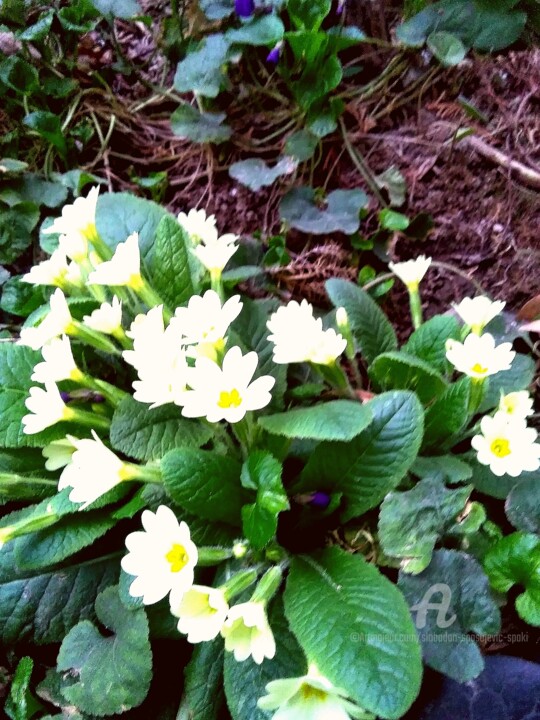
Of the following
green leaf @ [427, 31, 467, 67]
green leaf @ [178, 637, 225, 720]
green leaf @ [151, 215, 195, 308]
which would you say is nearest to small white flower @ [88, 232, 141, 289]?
green leaf @ [151, 215, 195, 308]

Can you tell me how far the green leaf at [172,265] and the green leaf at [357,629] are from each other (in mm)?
598

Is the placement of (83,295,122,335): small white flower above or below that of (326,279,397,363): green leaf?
above

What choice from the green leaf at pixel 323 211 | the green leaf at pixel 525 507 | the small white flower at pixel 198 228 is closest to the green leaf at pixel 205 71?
the green leaf at pixel 323 211

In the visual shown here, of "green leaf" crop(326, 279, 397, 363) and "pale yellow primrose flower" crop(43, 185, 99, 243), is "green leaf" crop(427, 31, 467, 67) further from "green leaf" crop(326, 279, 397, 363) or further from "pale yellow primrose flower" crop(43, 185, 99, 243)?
"pale yellow primrose flower" crop(43, 185, 99, 243)

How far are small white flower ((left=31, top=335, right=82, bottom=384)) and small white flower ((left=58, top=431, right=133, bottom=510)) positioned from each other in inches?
6.3

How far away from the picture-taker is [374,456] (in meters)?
1.11

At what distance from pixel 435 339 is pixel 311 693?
69 centimetres

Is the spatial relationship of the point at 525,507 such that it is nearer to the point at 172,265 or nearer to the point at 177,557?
the point at 177,557

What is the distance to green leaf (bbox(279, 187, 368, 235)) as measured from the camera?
1.64 m

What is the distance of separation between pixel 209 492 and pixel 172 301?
0.44m

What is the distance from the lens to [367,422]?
1.01 metres

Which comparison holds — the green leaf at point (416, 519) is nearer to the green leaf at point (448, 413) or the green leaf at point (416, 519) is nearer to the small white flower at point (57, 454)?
the green leaf at point (448, 413)

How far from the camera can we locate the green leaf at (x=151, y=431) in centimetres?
112

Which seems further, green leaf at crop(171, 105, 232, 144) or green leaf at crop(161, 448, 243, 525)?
green leaf at crop(171, 105, 232, 144)
